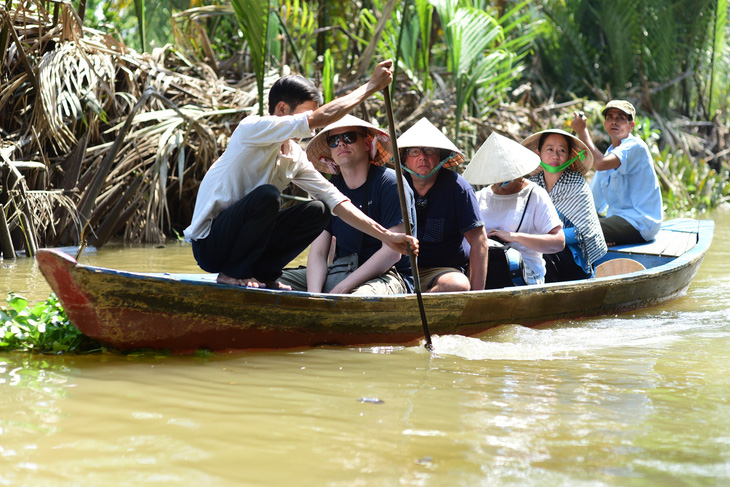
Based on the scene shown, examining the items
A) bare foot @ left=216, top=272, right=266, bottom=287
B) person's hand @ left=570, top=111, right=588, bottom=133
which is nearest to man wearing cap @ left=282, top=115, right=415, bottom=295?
bare foot @ left=216, top=272, right=266, bottom=287

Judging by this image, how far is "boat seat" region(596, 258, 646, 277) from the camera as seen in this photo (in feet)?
17.7

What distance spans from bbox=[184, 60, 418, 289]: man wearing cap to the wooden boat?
20 cm

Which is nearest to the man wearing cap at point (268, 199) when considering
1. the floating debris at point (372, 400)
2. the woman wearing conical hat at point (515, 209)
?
the floating debris at point (372, 400)

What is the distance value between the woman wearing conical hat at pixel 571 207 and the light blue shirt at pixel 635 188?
0.94 meters

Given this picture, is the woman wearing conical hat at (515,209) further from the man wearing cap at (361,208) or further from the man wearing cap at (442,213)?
the man wearing cap at (361,208)

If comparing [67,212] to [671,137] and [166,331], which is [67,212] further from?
[671,137]

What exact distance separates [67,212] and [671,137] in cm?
1036

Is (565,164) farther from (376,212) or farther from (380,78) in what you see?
(380,78)

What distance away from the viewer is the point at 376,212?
3.85 metres

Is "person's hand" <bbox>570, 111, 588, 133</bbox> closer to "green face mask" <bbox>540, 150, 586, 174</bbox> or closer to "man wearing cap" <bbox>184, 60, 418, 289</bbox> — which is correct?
"green face mask" <bbox>540, 150, 586, 174</bbox>

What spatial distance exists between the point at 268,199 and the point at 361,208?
0.72 m

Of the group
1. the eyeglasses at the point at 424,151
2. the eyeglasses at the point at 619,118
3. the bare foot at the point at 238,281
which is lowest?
the bare foot at the point at 238,281

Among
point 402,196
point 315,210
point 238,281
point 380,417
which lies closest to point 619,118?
point 402,196

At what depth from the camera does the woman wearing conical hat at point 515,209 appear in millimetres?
4367
